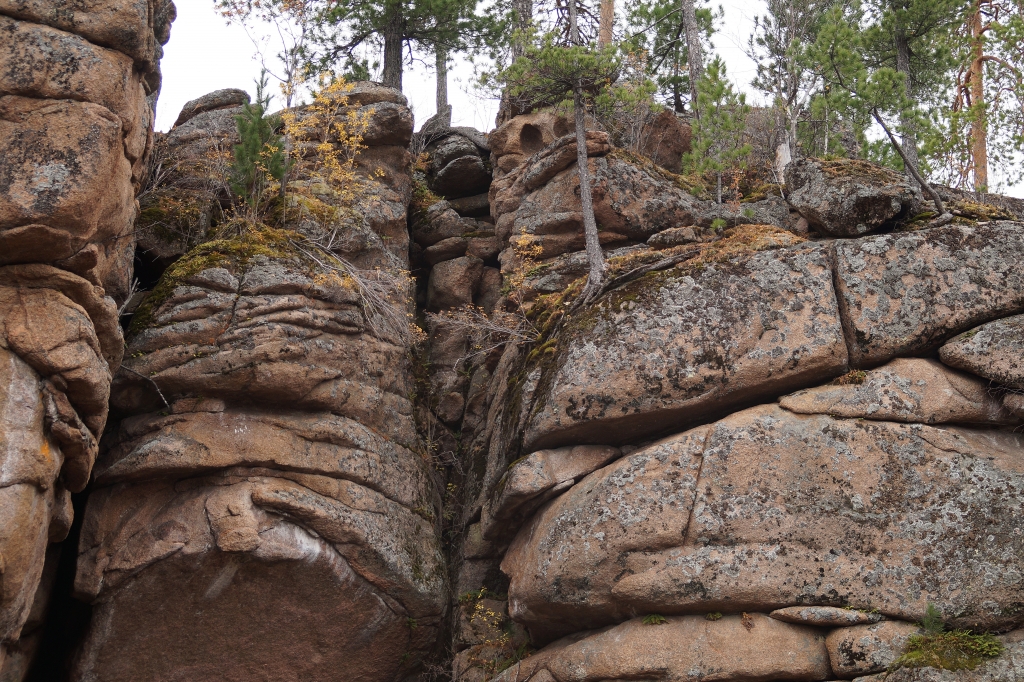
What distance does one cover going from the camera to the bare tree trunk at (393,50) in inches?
874

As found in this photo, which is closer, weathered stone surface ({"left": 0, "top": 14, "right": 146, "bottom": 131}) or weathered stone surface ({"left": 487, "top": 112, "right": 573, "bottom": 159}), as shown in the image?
weathered stone surface ({"left": 0, "top": 14, "right": 146, "bottom": 131})

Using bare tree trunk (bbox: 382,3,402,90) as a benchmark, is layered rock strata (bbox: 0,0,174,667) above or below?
below

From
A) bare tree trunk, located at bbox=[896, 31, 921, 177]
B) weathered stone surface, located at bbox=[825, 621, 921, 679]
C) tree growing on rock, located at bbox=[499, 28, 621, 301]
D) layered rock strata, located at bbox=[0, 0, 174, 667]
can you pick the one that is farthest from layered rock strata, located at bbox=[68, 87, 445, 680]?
bare tree trunk, located at bbox=[896, 31, 921, 177]

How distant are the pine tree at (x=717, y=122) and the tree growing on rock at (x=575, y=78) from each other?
1811 mm

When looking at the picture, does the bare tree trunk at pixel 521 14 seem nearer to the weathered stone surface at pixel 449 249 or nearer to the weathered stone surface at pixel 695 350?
the weathered stone surface at pixel 449 249

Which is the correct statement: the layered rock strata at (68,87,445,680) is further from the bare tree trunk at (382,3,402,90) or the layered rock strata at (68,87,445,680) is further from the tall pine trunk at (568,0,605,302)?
the bare tree trunk at (382,3,402,90)

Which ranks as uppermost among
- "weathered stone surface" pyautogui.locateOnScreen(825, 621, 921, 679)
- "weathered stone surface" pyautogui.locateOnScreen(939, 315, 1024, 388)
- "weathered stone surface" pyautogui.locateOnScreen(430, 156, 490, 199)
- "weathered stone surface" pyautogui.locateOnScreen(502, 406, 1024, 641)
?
"weathered stone surface" pyautogui.locateOnScreen(430, 156, 490, 199)

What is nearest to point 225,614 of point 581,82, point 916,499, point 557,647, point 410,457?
point 410,457

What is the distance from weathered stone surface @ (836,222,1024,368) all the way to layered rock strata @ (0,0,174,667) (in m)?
10.3

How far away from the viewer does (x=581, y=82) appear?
1633cm

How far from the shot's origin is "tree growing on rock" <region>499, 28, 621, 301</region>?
50.2ft

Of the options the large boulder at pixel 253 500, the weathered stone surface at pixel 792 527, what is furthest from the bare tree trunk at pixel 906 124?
the large boulder at pixel 253 500

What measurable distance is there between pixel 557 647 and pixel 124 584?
20.0 ft

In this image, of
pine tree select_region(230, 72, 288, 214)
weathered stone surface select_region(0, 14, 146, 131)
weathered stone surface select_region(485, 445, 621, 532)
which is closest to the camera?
weathered stone surface select_region(0, 14, 146, 131)
